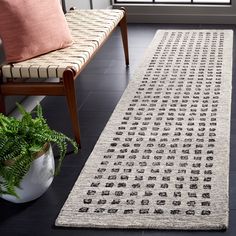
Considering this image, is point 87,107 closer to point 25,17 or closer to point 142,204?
point 25,17

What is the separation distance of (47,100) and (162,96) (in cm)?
83

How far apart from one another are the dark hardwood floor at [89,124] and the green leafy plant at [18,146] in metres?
0.17

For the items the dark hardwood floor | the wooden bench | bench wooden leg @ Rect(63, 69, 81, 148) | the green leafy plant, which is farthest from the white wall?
the green leafy plant

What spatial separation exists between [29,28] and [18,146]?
865 millimetres

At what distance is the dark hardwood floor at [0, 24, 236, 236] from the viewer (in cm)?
199

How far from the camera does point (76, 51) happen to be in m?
2.83

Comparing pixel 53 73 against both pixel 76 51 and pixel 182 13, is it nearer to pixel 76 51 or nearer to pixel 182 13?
pixel 76 51

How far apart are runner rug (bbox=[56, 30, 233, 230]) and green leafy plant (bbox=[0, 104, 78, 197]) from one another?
28 cm

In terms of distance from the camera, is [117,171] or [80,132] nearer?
[117,171]

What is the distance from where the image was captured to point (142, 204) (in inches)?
82.0

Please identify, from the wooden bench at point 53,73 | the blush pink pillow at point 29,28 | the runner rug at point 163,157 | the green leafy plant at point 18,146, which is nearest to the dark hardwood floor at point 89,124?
the runner rug at point 163,157

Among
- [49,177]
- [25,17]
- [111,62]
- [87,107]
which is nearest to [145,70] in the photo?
[111,62]

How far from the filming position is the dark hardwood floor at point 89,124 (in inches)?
78.5

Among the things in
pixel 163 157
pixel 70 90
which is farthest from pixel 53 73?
pixel 163 157
